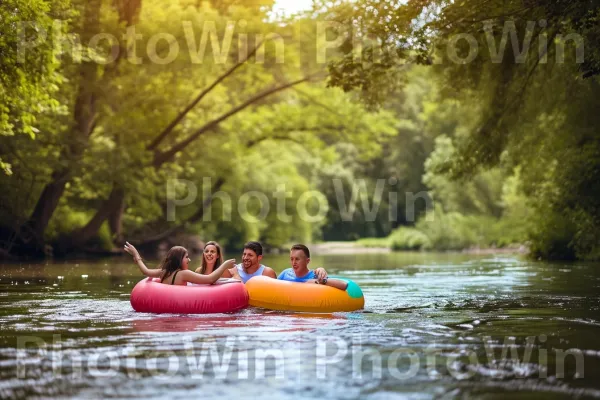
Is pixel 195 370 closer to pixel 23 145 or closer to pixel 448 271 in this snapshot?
pixel 448 271

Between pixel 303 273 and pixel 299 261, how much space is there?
26 cm

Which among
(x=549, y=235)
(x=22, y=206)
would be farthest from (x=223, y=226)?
(x=549, y=235)

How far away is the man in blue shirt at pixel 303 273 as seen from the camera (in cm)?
1088

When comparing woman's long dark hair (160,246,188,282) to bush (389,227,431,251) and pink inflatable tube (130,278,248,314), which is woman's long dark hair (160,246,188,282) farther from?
bush (389,227,431,251)

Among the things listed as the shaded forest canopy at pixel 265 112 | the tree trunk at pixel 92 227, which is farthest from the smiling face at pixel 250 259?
the tree trunk at pixel 92 227

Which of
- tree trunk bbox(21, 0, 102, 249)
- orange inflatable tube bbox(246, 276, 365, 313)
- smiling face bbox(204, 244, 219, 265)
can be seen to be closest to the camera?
orange inflatable tube bbox(246, 276, 365, 313)

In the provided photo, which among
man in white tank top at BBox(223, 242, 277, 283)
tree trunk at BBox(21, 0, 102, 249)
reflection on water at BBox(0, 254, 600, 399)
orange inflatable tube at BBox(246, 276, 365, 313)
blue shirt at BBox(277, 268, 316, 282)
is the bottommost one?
reflection on water at BBox(0, 254, 600, 399)

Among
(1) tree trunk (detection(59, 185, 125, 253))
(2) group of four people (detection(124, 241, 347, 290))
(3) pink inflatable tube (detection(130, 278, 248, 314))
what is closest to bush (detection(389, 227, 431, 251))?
(1) tree trunk (detection(59, 185, 125, 253))

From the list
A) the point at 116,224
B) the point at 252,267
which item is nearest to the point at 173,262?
the point at 252,267

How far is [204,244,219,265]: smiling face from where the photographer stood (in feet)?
37.7

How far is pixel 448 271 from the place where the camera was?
21219 millimetres

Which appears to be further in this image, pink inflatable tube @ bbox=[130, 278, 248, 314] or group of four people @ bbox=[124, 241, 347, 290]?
group of four people @ bbox=[124, 241, 347, 290]

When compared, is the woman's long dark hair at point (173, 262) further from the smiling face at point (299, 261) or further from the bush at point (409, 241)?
the bush at point (409, 241)

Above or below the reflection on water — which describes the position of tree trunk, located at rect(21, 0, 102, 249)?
above
